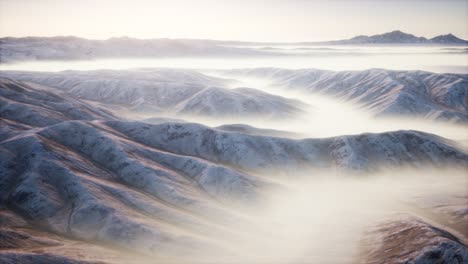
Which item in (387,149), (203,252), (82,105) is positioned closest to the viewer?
(203,252)

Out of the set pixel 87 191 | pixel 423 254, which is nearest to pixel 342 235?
pixel 423 254

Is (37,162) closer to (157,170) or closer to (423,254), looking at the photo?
(157,170)

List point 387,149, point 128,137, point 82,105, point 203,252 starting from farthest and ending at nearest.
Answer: point 82,105 < point 387,149 < point 128,137 < point 203,252

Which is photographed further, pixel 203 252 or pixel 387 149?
pixel 387 149

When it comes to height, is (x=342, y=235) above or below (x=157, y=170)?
below

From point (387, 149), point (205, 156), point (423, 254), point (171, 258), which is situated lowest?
point (171, 258)

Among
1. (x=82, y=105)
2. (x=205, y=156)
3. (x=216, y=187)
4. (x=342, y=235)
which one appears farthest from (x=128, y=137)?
(x=342, y=235)

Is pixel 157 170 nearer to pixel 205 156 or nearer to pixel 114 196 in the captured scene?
pixel 114 196

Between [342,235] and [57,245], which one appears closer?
[57,245]

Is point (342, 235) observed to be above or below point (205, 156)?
below
